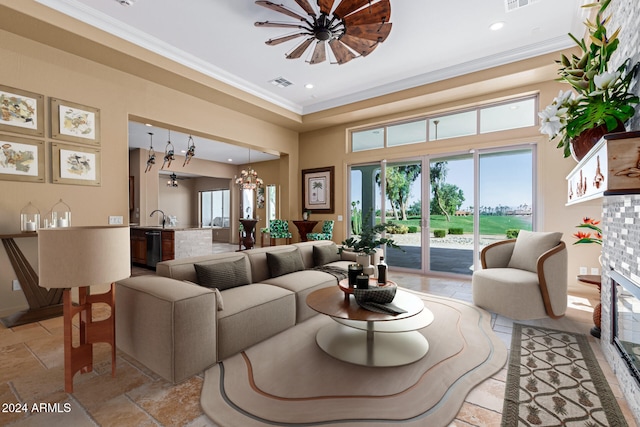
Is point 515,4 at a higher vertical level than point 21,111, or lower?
higher

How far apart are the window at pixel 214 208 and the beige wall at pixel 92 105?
6415 millimetres

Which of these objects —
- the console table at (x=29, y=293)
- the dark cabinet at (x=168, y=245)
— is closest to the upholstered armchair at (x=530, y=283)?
the console table at (x=29, y=293)

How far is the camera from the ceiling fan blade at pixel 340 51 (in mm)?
3303

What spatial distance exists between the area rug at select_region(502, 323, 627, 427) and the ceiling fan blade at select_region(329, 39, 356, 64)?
347cm

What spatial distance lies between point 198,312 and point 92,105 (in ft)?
11.1

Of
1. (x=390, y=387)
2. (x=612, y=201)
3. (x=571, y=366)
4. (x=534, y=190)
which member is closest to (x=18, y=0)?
(x=390, y=387)

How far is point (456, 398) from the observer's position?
1795 mm

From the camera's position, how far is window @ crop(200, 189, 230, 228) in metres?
11.4

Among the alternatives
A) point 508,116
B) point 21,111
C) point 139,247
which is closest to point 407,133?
point 508,116

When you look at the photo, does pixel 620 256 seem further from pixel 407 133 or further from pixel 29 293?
pixel 29 293

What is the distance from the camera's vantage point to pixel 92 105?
12.3 ft

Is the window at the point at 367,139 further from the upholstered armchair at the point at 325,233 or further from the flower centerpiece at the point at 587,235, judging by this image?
the flower centerpiece at the point at 587,235

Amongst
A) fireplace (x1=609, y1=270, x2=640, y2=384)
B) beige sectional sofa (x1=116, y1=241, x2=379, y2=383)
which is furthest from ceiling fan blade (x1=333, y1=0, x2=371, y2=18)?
fireplace (x1=609, y1=270, x2=640, y2=384)

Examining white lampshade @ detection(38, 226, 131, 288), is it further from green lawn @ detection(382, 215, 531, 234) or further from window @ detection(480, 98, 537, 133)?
window @ detection(480, 98, 537, 133)
